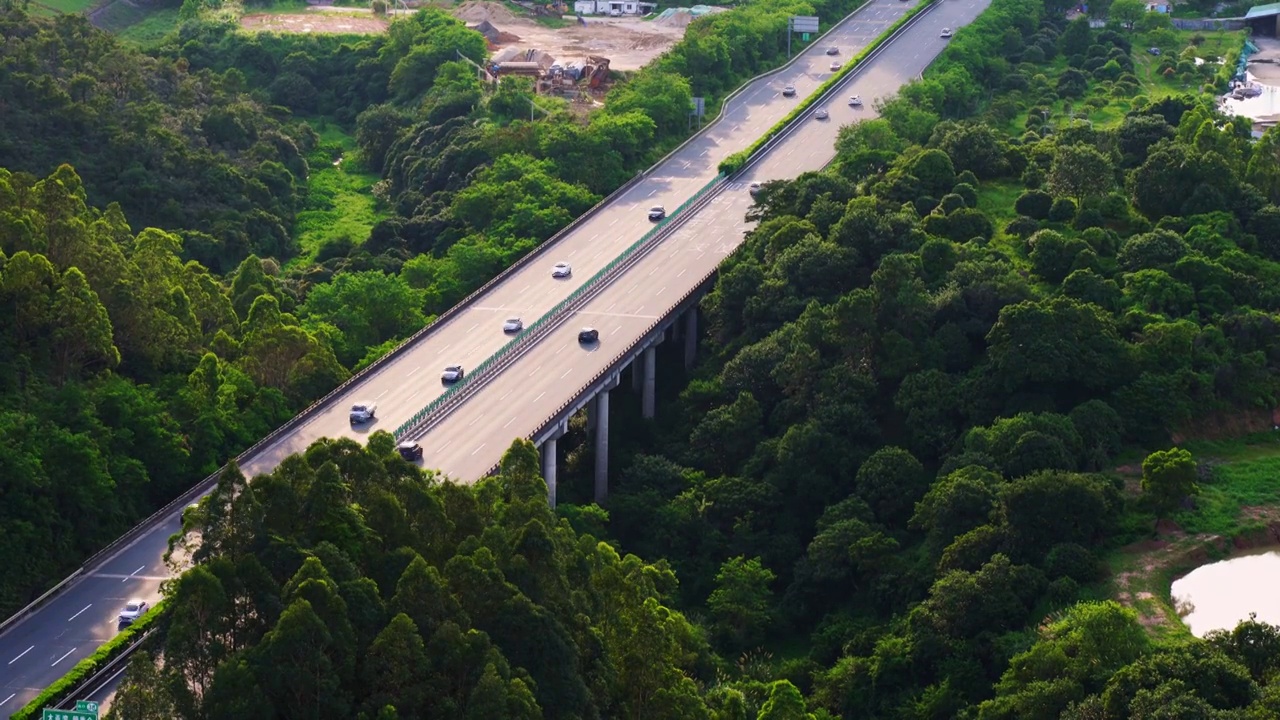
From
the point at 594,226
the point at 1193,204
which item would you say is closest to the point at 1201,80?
the point at 1193,204

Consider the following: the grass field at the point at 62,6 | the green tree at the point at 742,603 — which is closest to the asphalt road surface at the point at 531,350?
the green tree at the point at 742,603

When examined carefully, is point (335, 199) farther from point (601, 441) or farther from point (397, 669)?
point (397, 669)

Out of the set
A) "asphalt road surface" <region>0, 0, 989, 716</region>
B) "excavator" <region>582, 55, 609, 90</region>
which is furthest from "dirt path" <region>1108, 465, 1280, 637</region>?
"excavator" <region>582, 55, 609, 90</region>

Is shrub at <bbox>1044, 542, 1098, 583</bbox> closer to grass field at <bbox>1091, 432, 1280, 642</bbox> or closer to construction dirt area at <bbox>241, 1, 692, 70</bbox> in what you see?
grass field at <bbox>1091, 432, 1280, 642</bbox>

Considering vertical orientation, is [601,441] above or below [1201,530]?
below

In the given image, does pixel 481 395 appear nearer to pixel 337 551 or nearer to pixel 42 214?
pixel 42 214

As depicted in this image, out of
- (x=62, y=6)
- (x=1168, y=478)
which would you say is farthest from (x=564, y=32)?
(x=1168, y=478)
